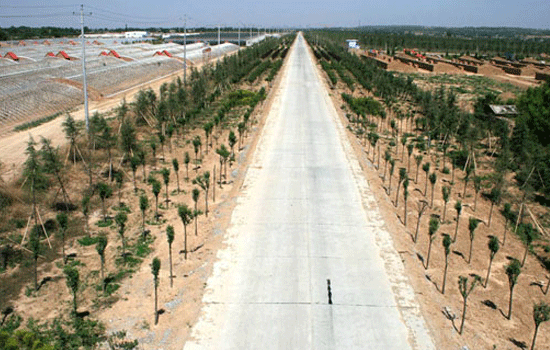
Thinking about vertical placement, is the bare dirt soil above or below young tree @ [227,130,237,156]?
below

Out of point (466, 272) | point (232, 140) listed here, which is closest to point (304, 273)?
point (466, 272)

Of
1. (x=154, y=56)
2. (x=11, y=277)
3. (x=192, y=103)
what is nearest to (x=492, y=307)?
(x=11, y=277)

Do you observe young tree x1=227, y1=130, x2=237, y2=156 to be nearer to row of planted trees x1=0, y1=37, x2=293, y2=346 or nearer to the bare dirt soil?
row of planted trees x1=0, y1=37, x2=293, y2=346

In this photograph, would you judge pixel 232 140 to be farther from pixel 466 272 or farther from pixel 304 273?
pixel 466 272

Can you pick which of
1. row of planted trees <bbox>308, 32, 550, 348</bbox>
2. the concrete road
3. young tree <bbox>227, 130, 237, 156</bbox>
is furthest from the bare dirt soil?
young tree <bbox>227, 130, 237, 156</bbox>

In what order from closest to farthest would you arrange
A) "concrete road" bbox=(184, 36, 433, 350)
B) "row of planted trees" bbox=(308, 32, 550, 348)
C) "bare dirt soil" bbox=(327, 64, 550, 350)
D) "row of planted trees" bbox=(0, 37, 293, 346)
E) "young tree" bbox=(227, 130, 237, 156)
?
"concrete road" bbox=(184, 36, 433, 350), "bare dirt soil" bbox=(327, 64, 550, 350), "row of planted trees" bbox=(308, 32, 550, 348), "row of planted trees" bbox=(0, 37, 293, 346), "young tree" bbox=(227, 130, 237, 156)

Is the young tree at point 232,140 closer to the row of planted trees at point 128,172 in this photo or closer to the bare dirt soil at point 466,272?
the row of planted trees at point 128,172

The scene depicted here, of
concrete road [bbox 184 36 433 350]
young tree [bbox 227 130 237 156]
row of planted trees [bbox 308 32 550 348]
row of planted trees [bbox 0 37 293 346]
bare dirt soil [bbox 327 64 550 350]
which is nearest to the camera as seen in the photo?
concrete road [bbox 184 36 433 350]

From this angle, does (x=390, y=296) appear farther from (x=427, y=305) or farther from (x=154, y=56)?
(x=154, y=56)
